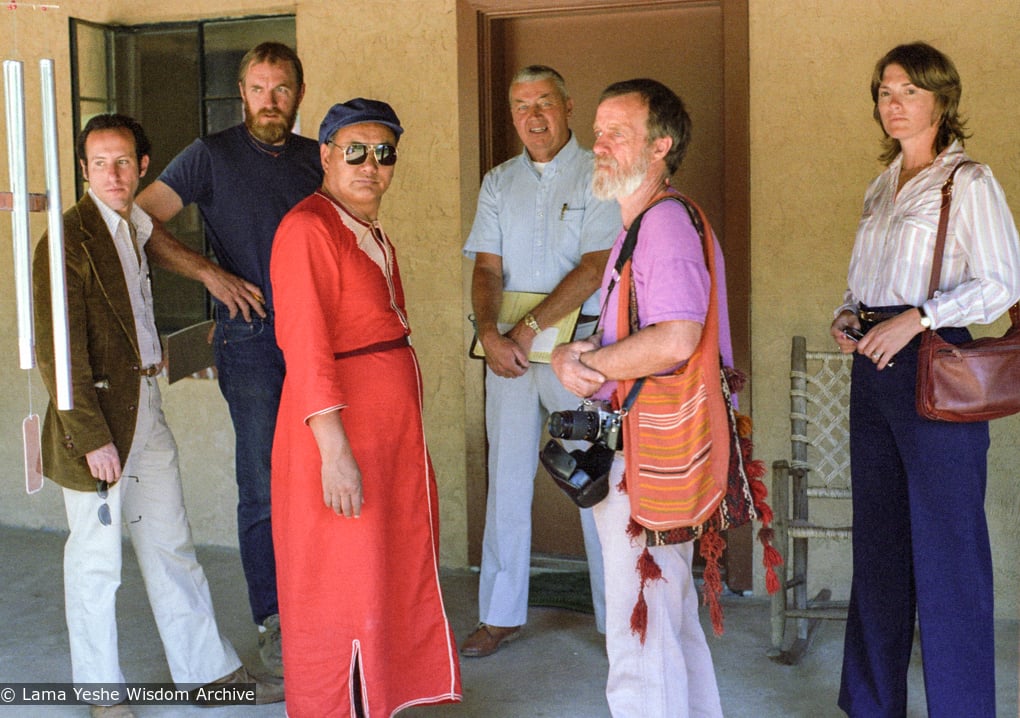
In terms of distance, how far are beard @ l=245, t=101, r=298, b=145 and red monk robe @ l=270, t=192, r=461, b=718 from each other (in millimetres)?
924

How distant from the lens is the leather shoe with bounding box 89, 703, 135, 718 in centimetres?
356

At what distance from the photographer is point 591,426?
8.83 ft

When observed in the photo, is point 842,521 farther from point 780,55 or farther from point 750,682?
point 780,55

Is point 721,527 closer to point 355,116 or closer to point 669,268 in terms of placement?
point 669,268

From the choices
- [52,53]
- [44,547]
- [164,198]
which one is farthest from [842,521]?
[52,53]

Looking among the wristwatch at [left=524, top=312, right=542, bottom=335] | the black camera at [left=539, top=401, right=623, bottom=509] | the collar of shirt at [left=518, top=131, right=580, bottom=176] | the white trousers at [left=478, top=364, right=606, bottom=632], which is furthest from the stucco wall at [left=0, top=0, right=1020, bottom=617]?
the black camera at [left=539, top=401, right=623, bottom=509]

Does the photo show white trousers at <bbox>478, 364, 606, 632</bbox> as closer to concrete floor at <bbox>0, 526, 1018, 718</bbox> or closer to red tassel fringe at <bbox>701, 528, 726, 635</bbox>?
concrete floor at <bbox>0, 526, 1018, 718</bbox>

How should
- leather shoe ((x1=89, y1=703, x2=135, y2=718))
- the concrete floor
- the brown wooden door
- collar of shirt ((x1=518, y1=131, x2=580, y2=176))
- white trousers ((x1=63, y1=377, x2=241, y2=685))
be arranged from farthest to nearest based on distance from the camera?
1. the brown wooden door
2. collar of shirt ((x1=518, y1=131, x2=580, y2=176))
3. the concrete floor
4. leather shoe ((x1=89, y1=703, x2=135, y2=718))
5. white trousers ((x1=63, y1=377, x2=241, y2=685))

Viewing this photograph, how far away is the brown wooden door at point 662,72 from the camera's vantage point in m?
4.50

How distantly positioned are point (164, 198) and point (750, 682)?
2.51 meters

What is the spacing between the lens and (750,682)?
3.84 m

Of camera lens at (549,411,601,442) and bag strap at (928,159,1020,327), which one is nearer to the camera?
camera lens at (549,411,601,442)

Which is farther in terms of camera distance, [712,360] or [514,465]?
[514,465]

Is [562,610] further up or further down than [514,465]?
further down
